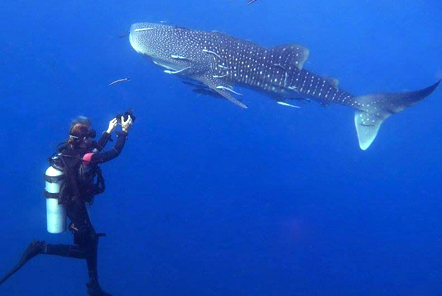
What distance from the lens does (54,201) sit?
194 inches

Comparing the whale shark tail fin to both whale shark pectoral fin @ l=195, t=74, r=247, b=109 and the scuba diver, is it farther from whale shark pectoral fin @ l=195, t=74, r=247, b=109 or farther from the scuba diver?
the scuba diver

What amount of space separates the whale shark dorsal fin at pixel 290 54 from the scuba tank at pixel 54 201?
4.45 meters

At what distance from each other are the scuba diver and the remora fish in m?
2.59

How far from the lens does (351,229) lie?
1373cm

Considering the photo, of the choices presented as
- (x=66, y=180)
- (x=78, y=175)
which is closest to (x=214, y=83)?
(x=78, y=175)

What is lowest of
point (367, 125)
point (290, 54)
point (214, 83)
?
point (214, 83)

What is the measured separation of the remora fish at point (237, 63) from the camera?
7.10 metres

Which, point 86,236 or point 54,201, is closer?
point 54,201

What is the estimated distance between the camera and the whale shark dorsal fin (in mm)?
6996

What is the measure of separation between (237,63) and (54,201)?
163 inches

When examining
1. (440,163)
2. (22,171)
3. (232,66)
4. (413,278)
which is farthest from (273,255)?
(440,163)

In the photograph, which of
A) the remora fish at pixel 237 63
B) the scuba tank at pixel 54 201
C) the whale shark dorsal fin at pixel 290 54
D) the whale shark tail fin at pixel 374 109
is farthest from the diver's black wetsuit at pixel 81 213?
the whale shark tail fin at pixel 374 109

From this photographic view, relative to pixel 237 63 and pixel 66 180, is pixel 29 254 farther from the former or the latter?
pixel 237 63

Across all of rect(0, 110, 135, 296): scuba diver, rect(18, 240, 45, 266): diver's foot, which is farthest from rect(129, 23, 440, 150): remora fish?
rect(18, 240, 45, 266): diver's foot
